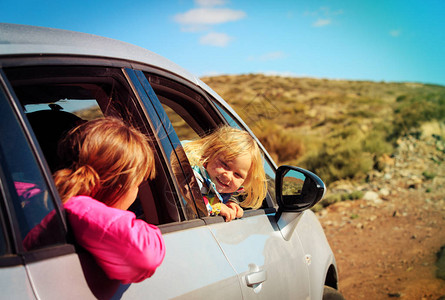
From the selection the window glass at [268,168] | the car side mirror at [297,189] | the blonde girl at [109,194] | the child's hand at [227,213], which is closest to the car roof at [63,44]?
the blonde girl at [109,194]

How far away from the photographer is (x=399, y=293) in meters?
5.05

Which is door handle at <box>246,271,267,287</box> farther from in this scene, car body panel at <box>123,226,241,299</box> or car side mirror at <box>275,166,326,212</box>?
car side mirror at <box>275,166,326,212</box>

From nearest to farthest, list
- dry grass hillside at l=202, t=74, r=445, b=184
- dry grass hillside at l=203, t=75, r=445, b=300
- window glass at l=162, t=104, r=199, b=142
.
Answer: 1. window glass at l=162, t=104, r=199, b=142
2. dry grass hillside at l=203, t=75, r=445, b=300
3. dry grass hillside at l=202, t=74, r=445, b=184

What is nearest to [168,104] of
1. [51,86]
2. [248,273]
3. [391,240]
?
[51,86]

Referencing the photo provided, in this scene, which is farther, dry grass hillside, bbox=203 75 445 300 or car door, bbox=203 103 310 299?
dry grass hillside, bbox=203 75 445 300

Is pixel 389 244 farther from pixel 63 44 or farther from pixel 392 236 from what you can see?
pixel 63 44

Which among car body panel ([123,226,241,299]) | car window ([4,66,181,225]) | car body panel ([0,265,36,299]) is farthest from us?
car window ([4,66,181,225])

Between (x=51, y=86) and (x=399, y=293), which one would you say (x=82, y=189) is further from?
(x=399, y=293)

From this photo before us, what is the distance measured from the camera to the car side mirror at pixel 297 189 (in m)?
2.26

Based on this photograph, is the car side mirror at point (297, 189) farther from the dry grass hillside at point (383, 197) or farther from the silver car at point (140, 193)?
the dry grass hillside at point (383, 197)

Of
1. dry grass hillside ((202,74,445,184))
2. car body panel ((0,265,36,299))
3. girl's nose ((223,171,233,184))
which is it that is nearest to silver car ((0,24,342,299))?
car body panel ((0,265,36,299))

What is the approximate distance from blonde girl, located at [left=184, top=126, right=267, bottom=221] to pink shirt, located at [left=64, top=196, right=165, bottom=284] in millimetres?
1175

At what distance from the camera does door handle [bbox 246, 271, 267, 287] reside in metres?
1.80

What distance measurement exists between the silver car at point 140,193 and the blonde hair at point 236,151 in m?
0.08
